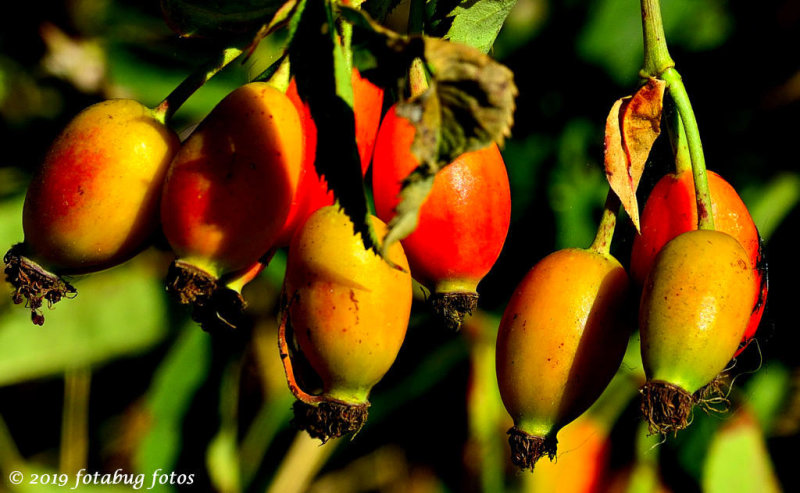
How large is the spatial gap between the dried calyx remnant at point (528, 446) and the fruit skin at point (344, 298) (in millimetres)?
166

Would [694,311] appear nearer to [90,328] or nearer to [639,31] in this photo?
[639,31]

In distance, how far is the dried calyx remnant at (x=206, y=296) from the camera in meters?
0.74

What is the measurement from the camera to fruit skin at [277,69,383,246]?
0.77 metres

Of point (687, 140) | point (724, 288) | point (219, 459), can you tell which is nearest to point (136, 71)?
point (219, 459)

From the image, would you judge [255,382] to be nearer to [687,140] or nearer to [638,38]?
[638,38]

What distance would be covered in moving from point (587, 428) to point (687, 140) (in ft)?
2.70

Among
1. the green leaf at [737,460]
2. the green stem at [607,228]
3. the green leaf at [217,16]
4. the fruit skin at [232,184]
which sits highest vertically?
the green leaf at [217,16]

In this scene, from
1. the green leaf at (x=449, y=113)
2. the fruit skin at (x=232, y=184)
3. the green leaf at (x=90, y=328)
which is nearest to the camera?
the green leaf at (x=449, y=113)

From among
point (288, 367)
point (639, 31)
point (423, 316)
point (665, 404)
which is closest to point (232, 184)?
point (288, 367)

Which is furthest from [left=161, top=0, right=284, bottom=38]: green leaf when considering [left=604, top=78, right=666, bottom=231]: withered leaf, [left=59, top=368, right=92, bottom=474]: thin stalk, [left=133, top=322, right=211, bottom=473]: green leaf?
[left=59, top=368, right=92, bottom=474]: thin stalk

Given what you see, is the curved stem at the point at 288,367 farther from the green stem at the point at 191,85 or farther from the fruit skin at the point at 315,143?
the green stem at the point at 191,85

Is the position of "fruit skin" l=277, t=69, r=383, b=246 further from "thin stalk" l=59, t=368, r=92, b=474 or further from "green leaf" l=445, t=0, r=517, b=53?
"thin stalk" l=59, t=368, r=92, b=474

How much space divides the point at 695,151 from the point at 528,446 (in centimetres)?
36

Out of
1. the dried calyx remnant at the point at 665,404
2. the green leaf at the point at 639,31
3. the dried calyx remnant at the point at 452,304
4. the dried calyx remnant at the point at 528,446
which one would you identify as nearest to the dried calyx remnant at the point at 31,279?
the dried calyx remnant at the point at 452,304
